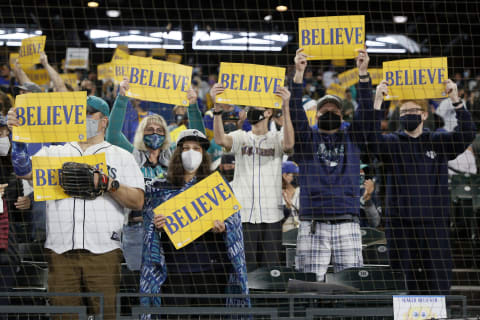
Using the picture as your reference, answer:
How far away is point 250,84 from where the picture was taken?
13.7 feet

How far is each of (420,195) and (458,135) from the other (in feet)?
1.61

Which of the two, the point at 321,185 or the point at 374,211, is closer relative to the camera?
the point at 321,185

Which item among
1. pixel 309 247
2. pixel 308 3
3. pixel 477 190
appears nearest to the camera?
pixel 309 247

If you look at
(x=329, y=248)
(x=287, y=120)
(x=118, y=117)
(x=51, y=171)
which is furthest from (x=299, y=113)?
(x=51, y=171)

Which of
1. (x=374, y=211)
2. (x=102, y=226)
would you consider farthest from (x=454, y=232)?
(x=102, y=226)

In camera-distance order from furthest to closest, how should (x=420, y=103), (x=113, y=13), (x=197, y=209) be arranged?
(x=113, y=13) → (x=420, y=103) → (x=197, y=209)

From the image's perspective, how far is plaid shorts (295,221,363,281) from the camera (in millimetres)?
4023

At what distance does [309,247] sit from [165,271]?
0.94 meters

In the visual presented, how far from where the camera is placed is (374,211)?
5.09 m

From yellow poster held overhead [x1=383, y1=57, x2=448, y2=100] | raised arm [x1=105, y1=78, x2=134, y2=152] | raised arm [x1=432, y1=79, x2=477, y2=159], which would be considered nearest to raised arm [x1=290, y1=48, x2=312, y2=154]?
yellow poster held overhead [x1=383, y1=57, x2=448, y2=100]

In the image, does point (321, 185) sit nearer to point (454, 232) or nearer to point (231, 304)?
point (231, 304)

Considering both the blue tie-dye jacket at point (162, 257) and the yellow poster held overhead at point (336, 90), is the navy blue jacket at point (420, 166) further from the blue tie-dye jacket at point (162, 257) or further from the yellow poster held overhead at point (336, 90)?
the yellow poster held overhead at point (336, 90)

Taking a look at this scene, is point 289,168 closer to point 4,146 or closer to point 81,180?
point 81,180

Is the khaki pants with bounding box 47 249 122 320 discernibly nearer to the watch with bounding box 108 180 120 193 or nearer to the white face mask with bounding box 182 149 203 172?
the watch with bounding box 108 180 120 193
